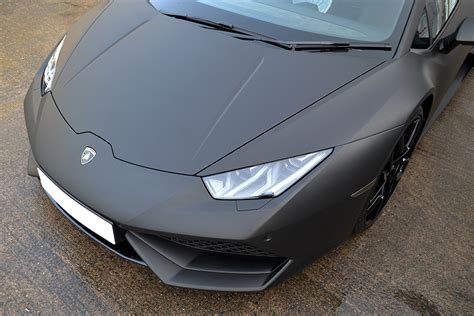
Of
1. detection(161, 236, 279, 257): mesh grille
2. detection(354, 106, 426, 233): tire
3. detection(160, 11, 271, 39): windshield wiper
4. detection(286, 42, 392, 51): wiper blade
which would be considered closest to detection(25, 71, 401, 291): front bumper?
detection(161, 236, 279, 257): mesh grille

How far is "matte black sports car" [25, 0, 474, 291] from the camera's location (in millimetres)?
1458

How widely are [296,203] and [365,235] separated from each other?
0.81 metres

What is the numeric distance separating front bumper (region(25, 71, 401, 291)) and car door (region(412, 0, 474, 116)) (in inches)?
24.0

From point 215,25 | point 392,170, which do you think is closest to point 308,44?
point 215,25

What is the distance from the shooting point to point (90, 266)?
1.81 meters

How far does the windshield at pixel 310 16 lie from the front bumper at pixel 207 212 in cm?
56

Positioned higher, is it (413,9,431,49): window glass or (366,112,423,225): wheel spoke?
A: (413,9,431,49): window glass

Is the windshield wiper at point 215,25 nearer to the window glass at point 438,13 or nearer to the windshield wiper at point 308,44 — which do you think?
the windshield wiper at point 308,44

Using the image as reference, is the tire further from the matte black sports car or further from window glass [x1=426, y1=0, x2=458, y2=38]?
window glass [x1=426, y1=0, x2=458, y2=38]

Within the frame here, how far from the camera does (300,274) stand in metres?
1.88

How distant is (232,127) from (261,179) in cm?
24

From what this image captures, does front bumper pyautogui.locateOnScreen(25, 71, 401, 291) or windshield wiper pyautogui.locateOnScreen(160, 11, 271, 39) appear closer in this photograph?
front bumper pyautogui.locateOnScreen(25, 71, 401, 291)

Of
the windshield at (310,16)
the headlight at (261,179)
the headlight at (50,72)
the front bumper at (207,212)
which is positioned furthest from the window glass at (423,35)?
the headlight at (50,72)

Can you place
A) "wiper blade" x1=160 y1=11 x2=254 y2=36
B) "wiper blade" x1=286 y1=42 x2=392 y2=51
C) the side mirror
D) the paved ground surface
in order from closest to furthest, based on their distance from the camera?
the paved ground surface, "wiper blade" x1=286 y1=42 x2=392 y2=51, "wiper blade" x1=160 y1=11 x2=254 y2=36, the side mirror
